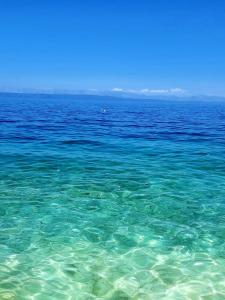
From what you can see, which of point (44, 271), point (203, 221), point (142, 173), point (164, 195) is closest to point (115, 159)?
point (142, 173)

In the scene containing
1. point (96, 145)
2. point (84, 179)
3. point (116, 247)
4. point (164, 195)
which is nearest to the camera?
point (116, 247)

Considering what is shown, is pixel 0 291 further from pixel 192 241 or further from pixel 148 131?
pixel 148 131

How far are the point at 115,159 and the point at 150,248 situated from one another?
14790mm

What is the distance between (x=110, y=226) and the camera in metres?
14.2

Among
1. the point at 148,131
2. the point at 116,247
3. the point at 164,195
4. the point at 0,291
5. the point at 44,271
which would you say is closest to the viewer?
the point at 0,291

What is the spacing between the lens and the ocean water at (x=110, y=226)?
10.1 m

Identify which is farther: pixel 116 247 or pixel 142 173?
pixel 142 173

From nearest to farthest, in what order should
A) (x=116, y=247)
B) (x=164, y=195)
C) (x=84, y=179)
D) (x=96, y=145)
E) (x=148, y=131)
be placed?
(x=116, y=247)
(x=164, y=195)
(x=84, y=179)
(x=96, y=145)
(x=148, y=131)

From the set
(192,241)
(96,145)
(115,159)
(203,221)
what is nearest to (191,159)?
(115,159)

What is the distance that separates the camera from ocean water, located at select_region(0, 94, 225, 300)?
10.1 m

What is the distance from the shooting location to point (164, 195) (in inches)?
714

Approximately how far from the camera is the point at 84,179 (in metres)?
20.8

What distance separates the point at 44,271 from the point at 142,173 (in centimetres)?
1269

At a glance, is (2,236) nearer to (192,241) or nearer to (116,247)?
(116,247)
